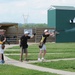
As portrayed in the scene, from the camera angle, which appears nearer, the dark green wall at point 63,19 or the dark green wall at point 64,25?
the dark green wall at point 64,25

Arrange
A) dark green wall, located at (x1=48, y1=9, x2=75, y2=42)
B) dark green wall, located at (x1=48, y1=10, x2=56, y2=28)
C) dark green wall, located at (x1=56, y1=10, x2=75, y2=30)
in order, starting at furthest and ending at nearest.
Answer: dark green wall, located at (x1=48, y1=10, x2=56, y2=28), dark green wall, located at (x1=56, y1=10, x2=75, y2=30), dark green wall, located at (x1=48, y1=9, x2=75, y2=42)

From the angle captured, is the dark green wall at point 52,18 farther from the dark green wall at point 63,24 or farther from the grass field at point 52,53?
the grass field at point 52,53

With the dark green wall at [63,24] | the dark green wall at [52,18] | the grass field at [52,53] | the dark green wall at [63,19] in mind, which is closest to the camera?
the grass field at [52,53]

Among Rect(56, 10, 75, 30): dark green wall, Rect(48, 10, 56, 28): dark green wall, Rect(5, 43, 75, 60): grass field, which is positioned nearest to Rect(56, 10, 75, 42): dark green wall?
Rect(56, 10, 75, 30): dark green wall

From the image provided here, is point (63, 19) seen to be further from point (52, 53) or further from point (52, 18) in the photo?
point (52, 53)

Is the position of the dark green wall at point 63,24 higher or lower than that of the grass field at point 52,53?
higher

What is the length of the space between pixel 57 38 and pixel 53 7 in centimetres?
622

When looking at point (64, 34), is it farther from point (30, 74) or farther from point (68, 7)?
point (30, 74)

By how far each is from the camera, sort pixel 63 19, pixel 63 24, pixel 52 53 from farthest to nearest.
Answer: pixel 63 24
pixel 63 19
pixel 52 53

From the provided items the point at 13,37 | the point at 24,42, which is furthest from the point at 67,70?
the point at 13,37

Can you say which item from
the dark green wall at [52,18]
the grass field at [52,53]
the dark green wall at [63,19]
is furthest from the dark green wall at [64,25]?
the grass field at [52,53]

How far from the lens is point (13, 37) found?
5234 cm

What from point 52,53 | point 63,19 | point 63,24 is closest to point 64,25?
point 63,24

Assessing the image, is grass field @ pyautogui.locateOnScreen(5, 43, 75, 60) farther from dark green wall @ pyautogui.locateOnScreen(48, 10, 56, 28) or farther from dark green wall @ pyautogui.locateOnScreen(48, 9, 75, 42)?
dark green wall @ pyautogui.locateOnScreen(48, 10, 56, 28)
